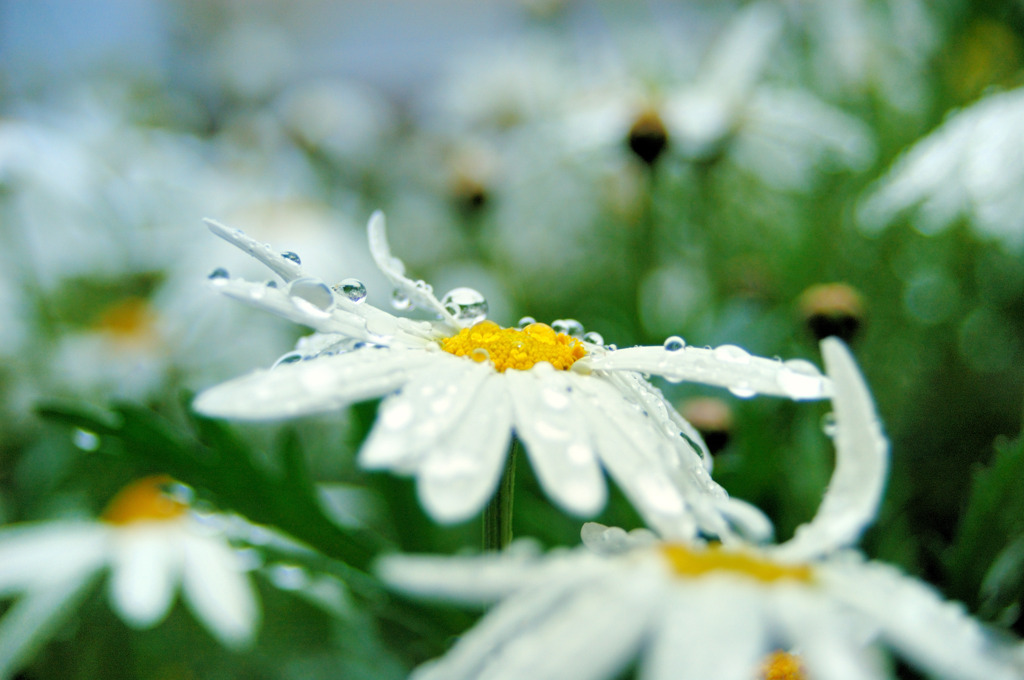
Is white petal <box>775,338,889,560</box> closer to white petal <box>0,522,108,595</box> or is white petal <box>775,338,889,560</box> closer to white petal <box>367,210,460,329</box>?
white petal <box>367,210,460,329</box>

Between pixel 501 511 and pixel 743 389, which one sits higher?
pixel 743 389

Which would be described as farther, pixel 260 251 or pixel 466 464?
pixel 260 251

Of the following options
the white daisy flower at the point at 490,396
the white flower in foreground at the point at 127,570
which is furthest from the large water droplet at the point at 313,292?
the white flower in foreground at the point at 127,570

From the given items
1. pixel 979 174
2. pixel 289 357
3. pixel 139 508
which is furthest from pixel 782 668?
pixel 139 508

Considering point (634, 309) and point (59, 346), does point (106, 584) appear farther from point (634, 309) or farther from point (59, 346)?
point (634, 309)

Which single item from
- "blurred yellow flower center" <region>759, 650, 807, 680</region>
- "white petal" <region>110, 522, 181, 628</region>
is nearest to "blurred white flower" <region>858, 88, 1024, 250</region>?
"blurred yellow flower center" <region>759, 650, 807, 680</region>

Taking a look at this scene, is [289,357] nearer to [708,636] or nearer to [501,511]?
[501,511]

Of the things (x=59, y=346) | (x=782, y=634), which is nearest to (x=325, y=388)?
(x=782, y=634)
